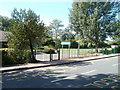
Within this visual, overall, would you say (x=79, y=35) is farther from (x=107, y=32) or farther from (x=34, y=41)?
(x=34, y=41)

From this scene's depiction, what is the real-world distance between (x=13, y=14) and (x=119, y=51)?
100 feet

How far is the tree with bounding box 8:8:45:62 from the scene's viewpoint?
45.6 ft

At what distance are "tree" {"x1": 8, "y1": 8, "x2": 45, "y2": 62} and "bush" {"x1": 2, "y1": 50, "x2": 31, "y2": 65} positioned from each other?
0.59 meters

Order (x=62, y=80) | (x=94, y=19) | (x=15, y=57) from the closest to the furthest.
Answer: (x=62, y=80) → (x=15, y=57) → (x=94, y=19)

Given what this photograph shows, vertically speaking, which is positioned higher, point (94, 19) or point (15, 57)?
point (94, 19)

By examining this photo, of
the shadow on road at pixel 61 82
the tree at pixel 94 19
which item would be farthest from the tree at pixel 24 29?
the tree at pixel 94 19

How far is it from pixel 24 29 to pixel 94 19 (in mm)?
18263

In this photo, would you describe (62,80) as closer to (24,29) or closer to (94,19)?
(24,29)

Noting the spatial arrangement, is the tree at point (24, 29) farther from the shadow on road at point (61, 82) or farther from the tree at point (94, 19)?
the tree at point (94, 19)

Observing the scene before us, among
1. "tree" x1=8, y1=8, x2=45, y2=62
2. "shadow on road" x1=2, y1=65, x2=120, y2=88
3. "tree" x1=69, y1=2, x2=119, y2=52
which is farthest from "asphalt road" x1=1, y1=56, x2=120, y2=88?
"tree" x1=69, y1=2, x2=119, y2=52

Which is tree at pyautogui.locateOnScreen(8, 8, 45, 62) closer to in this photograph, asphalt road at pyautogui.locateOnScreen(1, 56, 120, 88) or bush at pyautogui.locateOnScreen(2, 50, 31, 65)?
bush at pyautogui.locateOnScreen(2, 50, 31, 65)

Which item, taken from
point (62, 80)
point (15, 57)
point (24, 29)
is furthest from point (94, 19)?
point (62, 80)

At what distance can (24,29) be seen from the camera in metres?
14.0

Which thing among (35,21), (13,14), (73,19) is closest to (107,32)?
(73,19)
